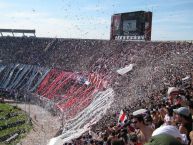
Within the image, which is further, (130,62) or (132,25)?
(132,25)

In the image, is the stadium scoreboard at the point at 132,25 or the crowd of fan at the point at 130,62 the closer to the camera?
the crowd of fan at the point at 130,62

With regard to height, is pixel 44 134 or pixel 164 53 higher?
pixel 164 53

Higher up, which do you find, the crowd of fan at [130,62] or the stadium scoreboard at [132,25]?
the stadium scoreboard at [132,25]

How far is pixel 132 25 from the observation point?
49906 mm

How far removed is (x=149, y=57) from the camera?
40.6 meters

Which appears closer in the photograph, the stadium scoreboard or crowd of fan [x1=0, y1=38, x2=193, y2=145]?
crowd of fan [x1=0, y1=38, x2=193, y2=145]

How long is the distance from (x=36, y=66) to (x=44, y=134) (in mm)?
29026

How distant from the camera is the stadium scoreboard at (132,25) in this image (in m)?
48.7

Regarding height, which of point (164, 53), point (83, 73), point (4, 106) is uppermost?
point (164, 53)

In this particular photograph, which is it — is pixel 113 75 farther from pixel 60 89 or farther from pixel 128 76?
pixel 60 89

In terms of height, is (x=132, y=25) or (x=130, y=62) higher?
(x=132, y=25)

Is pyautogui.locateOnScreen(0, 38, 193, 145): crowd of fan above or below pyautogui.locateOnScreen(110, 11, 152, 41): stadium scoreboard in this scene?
below

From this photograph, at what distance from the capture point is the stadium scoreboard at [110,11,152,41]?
48656 millimetres

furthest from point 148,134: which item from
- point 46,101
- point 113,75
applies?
point 46,101
